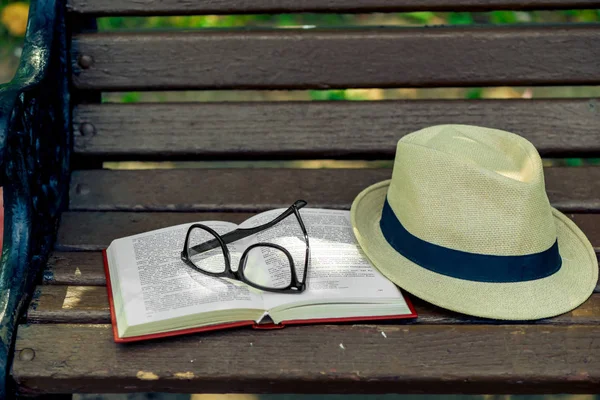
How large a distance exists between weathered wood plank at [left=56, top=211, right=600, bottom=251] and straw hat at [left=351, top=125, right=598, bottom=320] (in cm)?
37

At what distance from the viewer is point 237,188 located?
2.01m

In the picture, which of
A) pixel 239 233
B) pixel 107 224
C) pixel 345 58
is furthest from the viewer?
pixel 345 58

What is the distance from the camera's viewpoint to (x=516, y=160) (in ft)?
5.19

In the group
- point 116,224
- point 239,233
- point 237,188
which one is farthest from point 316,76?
point 116,224

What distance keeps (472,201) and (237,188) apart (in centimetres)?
78

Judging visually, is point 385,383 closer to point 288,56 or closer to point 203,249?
point 203,249

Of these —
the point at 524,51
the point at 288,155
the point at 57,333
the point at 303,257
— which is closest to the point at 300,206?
the point at 303,257

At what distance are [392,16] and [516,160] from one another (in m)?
2.01

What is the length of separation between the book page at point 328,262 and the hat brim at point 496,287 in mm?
33

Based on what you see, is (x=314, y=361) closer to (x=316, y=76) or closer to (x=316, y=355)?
(x=316, y=355)

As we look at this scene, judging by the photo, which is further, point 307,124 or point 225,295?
point 307,124

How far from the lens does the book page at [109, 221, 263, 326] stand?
1.37 metres

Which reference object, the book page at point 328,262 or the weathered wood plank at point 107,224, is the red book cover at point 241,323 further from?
the weathered wood plank at point 107,224

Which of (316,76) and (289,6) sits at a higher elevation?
(289,6)
